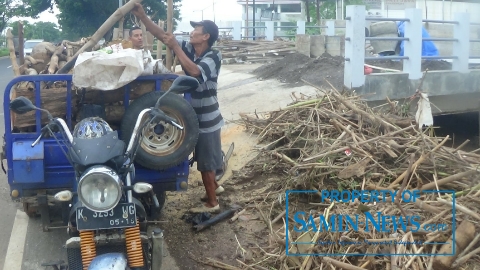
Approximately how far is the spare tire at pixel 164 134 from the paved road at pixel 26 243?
36.5 inches

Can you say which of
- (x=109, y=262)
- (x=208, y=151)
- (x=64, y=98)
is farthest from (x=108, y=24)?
(x=109, y=262)

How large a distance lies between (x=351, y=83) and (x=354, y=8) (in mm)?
1217

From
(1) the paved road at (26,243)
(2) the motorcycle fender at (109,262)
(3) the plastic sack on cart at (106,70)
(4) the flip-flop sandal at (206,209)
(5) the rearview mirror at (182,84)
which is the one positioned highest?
(3) the plastic sack on cart at (106,70)

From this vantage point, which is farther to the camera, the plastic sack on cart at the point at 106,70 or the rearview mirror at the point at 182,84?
the plastic sack on cart at the point at 106,70

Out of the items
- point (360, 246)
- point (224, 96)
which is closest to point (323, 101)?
point (360, 246)

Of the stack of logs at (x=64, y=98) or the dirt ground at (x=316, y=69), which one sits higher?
the dirt ground at (x=316, y=69)

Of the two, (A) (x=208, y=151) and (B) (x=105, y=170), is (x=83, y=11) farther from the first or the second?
(B) (x=105, y=170)

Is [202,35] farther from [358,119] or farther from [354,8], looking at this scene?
[354,8]

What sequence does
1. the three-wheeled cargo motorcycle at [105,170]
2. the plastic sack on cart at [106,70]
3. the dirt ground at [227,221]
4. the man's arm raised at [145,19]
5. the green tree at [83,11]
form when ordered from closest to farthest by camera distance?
the three-wheeled cargo motorcycle at [105,170] → the plastic sack on cart at [106,70] → the dirt ground at [227,221] → the man's arm raised at [145,19] → the green tree at [83,11]

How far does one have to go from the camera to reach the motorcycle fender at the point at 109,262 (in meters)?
3.39

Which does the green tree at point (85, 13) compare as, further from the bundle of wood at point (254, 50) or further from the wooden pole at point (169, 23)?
the wooden pole at point (169, 23)

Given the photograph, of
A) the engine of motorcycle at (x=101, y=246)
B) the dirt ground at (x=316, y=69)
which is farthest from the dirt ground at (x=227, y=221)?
the engine of motorcycle at (x=101, y=246)

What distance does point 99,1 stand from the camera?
109ft

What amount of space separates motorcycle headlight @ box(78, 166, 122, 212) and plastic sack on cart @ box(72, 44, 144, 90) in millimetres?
1492
